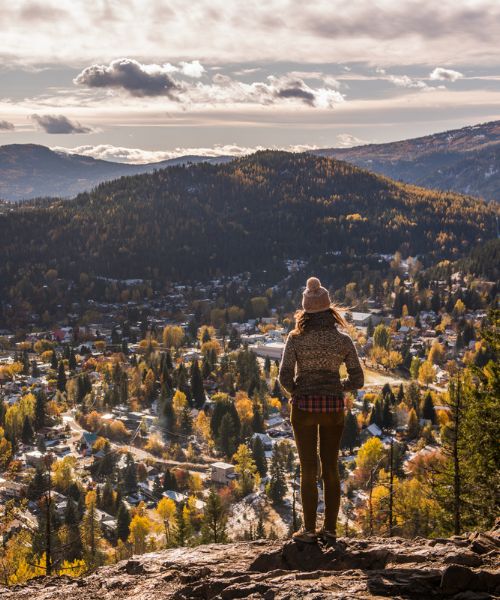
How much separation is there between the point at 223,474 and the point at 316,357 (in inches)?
2724

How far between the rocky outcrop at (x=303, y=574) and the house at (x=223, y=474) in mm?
65178

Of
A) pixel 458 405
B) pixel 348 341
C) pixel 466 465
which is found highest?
pixel 348 341

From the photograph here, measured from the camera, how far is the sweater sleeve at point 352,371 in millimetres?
10516

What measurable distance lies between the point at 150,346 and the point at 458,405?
13740 centimetres

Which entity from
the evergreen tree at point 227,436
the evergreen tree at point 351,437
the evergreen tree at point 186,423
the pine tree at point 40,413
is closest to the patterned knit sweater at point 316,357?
the evergreen tree at point 351,437

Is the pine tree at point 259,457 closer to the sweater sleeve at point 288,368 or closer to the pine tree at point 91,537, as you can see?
the pine tree at point 91,537

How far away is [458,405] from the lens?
67.7 ft

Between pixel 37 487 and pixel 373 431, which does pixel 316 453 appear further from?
pixel 373 431

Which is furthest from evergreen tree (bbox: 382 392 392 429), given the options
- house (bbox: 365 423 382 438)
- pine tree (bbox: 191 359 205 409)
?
pine tree (bbox: 191 359 205 409)

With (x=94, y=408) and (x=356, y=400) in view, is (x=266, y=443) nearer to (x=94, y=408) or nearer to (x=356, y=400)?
(x=356, y=400)

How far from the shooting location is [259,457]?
80375 mm

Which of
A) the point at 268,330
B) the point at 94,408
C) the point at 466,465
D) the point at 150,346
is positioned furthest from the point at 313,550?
the point at 268,330

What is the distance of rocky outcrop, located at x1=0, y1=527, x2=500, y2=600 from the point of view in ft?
28.0

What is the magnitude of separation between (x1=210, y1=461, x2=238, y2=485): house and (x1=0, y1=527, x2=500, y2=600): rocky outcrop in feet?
214
